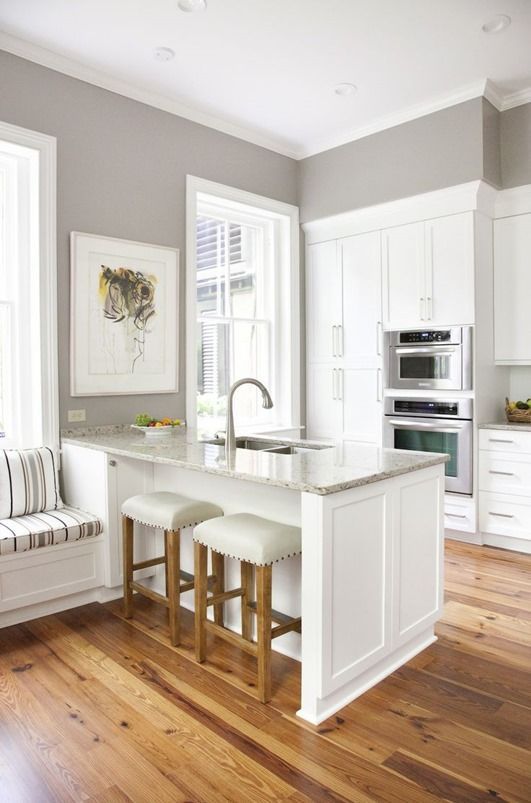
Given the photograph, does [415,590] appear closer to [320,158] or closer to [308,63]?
[308,63]

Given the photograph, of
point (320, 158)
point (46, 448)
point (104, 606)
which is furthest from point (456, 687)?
point (320, 158)

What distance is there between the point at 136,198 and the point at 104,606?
101 inches

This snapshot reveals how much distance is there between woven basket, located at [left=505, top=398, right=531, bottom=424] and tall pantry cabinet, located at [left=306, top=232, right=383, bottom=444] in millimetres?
944

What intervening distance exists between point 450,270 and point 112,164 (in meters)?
2.40

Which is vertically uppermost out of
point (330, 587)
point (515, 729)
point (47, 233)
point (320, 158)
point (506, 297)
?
point (320, 158)

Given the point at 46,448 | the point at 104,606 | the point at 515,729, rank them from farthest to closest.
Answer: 1. the point at 46,448
2. the point at 104,606
3. the point at 515,729

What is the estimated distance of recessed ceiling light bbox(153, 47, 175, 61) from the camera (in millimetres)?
3487

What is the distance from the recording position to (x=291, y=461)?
2.52m

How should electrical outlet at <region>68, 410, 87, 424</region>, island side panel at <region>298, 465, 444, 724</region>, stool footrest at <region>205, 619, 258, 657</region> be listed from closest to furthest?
island side panel at <region>298, 465, 444, 724</region> < stool footrest at <region>205, 619, 258, 657</region> < electrical outlet at <region>68, 410, 87, 424</region>

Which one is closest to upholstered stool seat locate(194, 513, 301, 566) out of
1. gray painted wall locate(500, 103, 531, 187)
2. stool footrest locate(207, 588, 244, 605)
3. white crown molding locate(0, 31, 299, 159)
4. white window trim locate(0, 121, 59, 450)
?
stool footrest locate(207, 588, 244, 605)

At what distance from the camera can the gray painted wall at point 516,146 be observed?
13.7 ft

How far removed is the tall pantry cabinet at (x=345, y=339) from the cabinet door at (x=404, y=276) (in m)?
0.08

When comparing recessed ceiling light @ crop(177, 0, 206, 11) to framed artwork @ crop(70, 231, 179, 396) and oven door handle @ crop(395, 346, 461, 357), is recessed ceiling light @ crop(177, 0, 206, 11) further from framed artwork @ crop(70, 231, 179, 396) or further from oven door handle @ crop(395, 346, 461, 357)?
oven door handle @ crop(395, 346, 461, 357)

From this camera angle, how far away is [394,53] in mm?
3574
